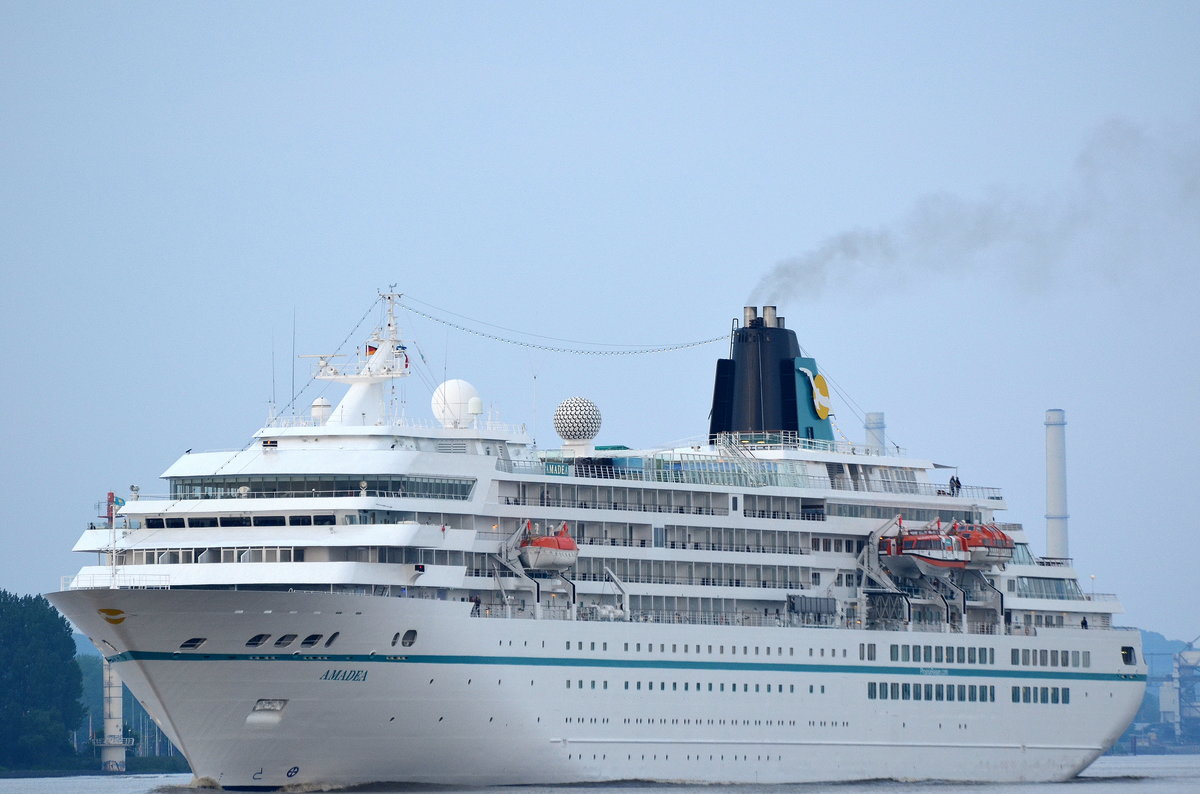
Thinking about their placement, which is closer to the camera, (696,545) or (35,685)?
(696,545)

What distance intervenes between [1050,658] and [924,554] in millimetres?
5796

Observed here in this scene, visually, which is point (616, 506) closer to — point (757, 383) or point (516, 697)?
point (516, 697)

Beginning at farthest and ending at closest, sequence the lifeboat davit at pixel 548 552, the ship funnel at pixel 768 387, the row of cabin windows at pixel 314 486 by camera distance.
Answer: the ship funnel at pixel 768 387 < the lifeboat davit at pixel 548 552 < the row of cabin windows at pixel 314 486

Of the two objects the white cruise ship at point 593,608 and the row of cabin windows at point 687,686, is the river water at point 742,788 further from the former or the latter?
the row of cabin windows at point 687,686

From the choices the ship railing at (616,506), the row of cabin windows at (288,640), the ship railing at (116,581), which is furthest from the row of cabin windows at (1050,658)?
the ship railing at (116,581)

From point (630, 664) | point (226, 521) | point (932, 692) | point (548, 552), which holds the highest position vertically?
point (226, 521)

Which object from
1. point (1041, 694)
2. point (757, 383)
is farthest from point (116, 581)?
point (1041, 694)

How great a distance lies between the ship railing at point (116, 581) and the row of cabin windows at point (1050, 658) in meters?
25.8

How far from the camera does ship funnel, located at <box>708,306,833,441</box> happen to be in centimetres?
6128

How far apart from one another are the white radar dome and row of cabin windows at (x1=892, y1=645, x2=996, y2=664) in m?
14.0

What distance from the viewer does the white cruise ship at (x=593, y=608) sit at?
1823 inches

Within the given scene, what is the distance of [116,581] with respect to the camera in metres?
47.2

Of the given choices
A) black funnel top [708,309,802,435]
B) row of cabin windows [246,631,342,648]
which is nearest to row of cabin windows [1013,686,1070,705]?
black funnel top [708,309,802,435]

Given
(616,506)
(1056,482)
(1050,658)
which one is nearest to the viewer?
(616,506)
